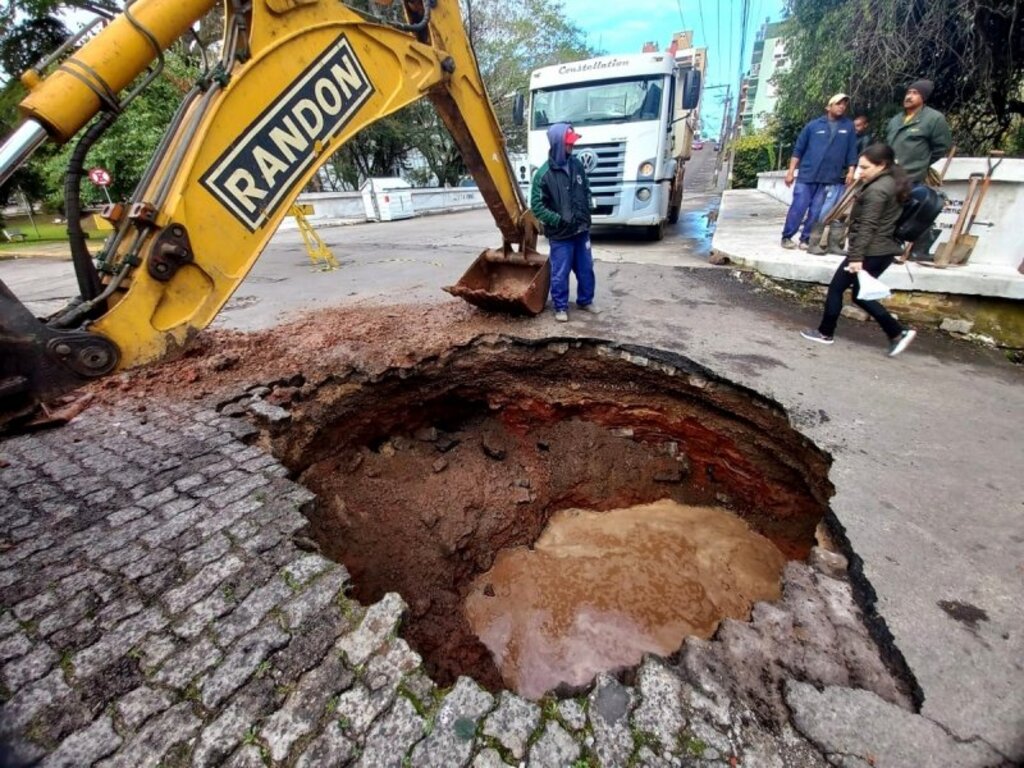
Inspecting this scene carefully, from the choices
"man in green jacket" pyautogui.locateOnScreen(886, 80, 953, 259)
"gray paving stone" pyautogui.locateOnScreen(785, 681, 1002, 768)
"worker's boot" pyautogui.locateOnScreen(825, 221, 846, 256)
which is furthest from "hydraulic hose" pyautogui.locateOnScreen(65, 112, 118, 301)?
"worker's boot" pyautogui.locateOnScreen(825, 221, 846, 256)

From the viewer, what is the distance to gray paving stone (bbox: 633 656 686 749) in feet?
4.93

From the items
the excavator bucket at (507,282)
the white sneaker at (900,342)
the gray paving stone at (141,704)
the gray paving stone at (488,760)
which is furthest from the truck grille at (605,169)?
the gray paving stone at (141,704)

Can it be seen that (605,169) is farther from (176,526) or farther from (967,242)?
(176,526)

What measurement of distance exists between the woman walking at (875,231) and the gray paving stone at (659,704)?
3.89 metres

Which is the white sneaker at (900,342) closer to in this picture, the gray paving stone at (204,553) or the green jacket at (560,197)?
the green jacket at (560,197)

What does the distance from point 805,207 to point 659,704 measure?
693 cm

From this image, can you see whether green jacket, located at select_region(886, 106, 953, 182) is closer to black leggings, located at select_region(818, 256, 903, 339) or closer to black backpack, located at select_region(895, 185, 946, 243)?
black backpack, located at select_region(895, 185, 946, 243)

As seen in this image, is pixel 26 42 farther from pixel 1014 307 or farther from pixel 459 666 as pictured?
pixel 1014 307

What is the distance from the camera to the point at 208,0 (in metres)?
1.86

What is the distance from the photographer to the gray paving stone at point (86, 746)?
4.67ft

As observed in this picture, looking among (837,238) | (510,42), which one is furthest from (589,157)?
(510,42)

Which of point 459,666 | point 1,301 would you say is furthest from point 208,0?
point 459,666

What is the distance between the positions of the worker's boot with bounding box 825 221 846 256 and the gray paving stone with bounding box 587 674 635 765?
6391 millimetres

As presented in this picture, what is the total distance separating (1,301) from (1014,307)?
286 inches
